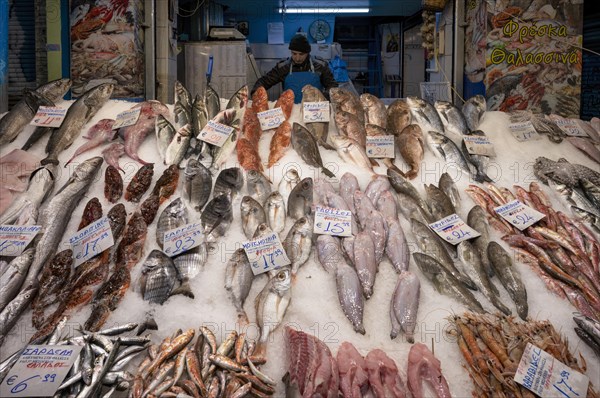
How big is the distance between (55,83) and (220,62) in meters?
3.46

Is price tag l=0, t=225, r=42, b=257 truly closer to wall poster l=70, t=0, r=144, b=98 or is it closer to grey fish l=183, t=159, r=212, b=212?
grey fish l=183, t=159, r=212, b=212

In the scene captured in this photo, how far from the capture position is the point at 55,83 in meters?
3.59

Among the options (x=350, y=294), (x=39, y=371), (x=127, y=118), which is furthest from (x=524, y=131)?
(x=39, y=371)

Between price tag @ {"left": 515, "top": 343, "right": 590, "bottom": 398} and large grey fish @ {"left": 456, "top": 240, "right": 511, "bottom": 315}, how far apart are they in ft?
0.99

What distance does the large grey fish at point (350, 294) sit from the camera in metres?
2.01

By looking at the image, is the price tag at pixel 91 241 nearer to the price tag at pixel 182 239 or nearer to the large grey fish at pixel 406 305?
the price tag at pixel 182 239

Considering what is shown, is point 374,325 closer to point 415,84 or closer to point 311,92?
point 311,92

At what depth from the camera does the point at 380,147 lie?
10.2 ft

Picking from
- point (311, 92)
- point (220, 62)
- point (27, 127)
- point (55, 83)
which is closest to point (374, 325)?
point (311, 92)

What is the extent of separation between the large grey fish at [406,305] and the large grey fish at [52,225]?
161 centimetres

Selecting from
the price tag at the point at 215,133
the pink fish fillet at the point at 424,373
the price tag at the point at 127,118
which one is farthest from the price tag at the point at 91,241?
the pink fish fillet at the point at 424,373

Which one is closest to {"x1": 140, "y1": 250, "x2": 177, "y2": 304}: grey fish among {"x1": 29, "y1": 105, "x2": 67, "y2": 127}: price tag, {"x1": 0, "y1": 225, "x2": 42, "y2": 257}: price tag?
{"x1": 0, "y1": 225, "x2": 42, "y2": 257}: price tag

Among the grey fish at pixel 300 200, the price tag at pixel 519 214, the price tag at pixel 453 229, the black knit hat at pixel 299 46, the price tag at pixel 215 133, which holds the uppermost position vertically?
the black knit hat at pixel 299 46

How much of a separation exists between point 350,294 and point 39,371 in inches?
49.1
